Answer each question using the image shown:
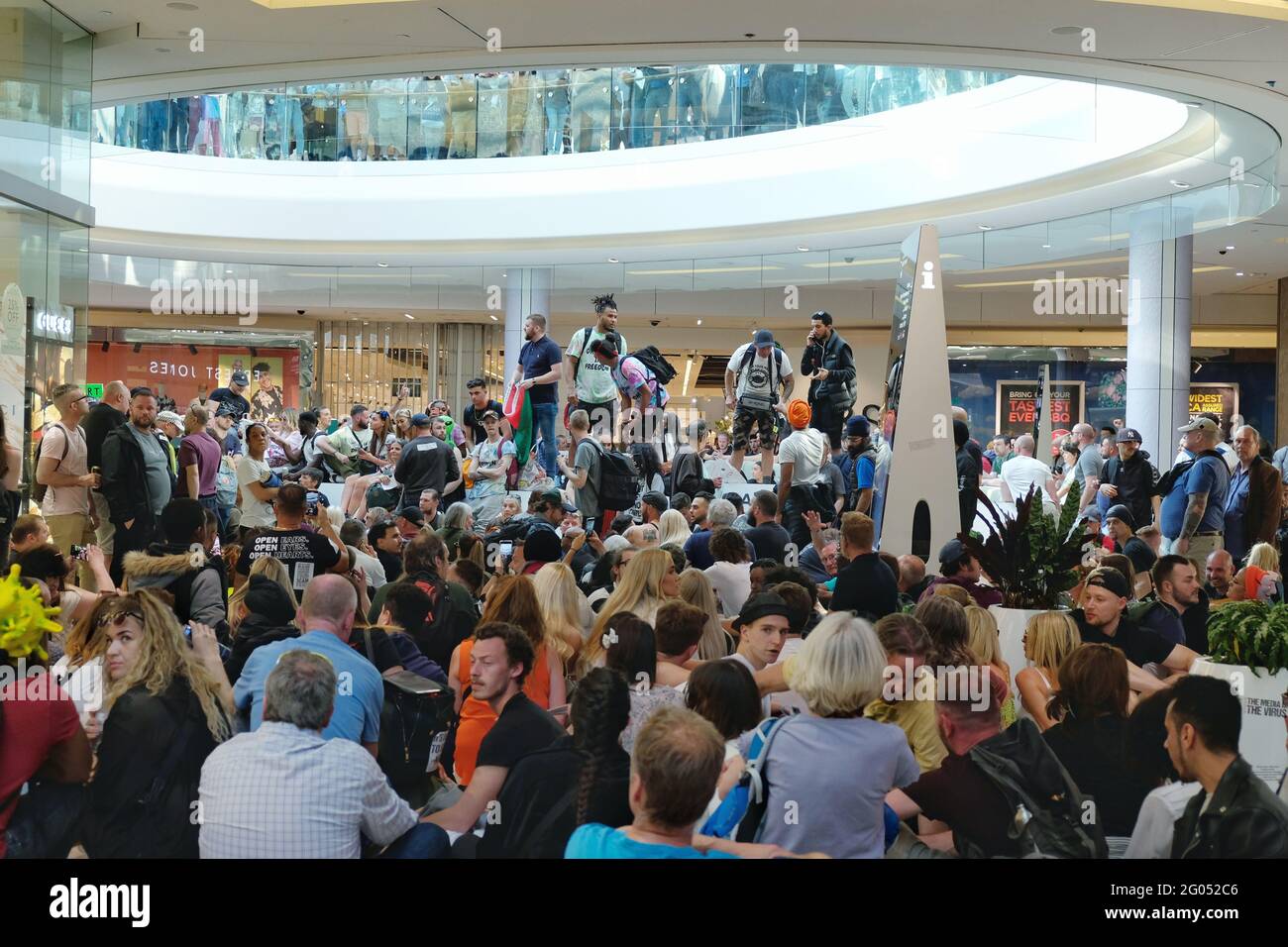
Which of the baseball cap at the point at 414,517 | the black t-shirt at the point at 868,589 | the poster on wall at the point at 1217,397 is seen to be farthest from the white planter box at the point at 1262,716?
the poster on wall at the point at 1217,397

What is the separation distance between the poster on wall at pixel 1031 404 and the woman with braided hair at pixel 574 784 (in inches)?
712

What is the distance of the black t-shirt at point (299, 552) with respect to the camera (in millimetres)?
6418

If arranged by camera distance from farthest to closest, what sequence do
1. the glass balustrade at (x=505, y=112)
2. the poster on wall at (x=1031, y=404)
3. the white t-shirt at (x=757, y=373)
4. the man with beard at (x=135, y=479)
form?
the poster on wall at (x=1031, y=404) < the glass balustrade at (x=505, y=112) < the white t-shirt at (x=757, y=373) < the man with beard at (x=135, y=479)

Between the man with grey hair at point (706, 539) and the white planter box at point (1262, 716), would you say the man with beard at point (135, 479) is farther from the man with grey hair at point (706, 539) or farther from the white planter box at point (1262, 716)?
the white planter box at point (1262, 716)

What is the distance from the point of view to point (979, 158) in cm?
1407

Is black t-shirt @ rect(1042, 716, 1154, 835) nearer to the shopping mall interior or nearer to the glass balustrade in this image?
the shopping mall interior

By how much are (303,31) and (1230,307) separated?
1855 centimetres

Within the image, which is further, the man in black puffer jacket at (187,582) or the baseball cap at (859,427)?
the baseball cap at (859,427)

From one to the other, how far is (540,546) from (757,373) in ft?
20.2

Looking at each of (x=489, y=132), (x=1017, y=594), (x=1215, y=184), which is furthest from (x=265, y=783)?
(x=489, y=132)

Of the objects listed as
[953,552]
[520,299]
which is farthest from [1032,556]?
[520,299]

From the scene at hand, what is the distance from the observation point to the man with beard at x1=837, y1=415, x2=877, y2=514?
10766mm
